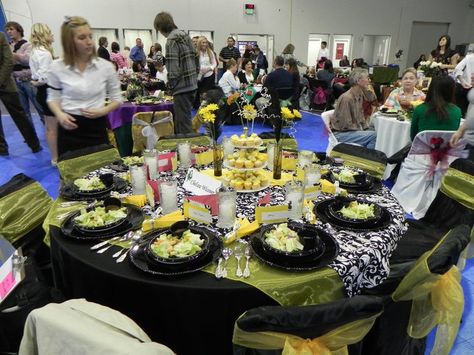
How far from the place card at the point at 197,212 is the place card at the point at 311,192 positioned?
0.52 m

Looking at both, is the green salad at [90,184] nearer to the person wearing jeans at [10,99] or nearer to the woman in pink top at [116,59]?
the person wearing jeans at [10,99]

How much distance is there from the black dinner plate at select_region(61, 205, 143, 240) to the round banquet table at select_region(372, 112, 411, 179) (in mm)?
Result: 3262

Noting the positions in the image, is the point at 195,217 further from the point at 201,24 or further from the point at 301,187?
the point at 201,24

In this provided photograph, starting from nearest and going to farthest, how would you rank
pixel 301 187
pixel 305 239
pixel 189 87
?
pixel 305 239, pixel 301 187, pixel 189 87

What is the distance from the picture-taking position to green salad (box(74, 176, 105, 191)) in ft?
6.14

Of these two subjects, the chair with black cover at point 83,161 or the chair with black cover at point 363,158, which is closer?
the chair with black cover at point 83,161

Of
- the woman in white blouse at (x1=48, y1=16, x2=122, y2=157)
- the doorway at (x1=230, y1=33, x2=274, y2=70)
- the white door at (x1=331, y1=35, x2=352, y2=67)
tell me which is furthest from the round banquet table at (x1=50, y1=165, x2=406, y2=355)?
the white door at (x1=331, y1=35, x2=352, y2=67)

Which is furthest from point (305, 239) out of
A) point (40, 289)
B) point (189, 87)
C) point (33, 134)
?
point (33, 134)

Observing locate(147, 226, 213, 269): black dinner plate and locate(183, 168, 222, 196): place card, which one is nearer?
locate(147, 226, 213, 269): black dinner plate

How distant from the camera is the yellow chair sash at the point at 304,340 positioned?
38.8 inches

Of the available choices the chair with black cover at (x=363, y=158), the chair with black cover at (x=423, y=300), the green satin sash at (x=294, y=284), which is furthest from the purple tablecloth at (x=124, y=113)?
the chair with black cover at (x=423, y=300)

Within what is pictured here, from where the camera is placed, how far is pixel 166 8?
10.1 m

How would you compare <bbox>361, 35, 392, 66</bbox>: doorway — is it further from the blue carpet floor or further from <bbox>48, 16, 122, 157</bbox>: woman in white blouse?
<bbox>48, 16, 122, 157</bbox>: woman in white blouse

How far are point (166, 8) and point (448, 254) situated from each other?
10652 millimetres
